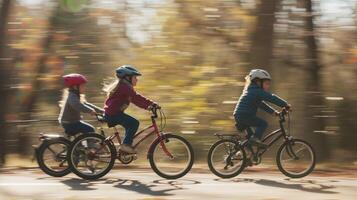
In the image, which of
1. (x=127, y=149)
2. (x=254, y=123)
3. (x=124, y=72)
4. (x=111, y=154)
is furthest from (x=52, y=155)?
(x=254, y=123)

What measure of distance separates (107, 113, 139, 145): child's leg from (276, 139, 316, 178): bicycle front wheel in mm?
2375

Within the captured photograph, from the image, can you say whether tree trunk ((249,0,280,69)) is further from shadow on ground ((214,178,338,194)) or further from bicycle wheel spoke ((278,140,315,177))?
shadow on ground ((214,178,338,194))

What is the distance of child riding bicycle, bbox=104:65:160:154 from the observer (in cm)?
930

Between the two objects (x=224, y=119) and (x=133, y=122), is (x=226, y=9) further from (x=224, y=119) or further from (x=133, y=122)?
(x=133, y=122)

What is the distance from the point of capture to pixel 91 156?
368 inches

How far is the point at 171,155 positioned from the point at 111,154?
966 mm

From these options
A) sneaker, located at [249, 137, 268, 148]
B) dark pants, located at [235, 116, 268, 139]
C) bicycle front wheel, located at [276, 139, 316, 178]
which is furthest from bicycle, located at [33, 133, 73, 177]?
bicycle front wheel, located at [276, 139, 316, 178]

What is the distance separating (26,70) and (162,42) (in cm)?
436

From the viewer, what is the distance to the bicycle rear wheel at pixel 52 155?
30.8 feet

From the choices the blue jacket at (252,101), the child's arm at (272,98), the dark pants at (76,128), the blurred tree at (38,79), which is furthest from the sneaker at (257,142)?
the blurred tree at (38,79)

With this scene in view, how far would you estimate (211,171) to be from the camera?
9.91m

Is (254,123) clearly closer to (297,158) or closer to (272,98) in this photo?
(272,98)

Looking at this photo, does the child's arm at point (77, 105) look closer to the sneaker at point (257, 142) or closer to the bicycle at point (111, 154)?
the bicycle at point (111, 154)

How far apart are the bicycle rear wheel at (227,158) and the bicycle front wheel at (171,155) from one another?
422 millimetres
